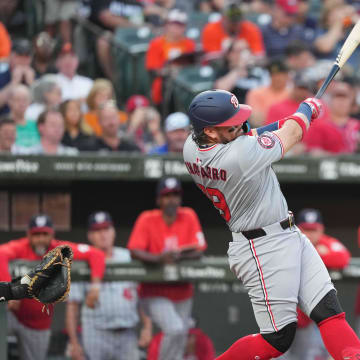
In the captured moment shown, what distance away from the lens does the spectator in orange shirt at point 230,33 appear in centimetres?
1006

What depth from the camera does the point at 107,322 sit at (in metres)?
6.64

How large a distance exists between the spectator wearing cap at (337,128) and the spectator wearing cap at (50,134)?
7.08 feet

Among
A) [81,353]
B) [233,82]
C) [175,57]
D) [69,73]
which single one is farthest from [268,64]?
[81,353]

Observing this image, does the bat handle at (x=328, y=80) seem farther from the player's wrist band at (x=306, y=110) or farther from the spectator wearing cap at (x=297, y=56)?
the spectator wearing cap at (x=297, y=56)

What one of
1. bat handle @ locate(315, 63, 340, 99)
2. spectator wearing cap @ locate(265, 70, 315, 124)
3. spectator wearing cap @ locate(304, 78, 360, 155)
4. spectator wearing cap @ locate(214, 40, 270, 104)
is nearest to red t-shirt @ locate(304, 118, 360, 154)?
spectator wearing cap @ locate(304, 78, 360, 155)

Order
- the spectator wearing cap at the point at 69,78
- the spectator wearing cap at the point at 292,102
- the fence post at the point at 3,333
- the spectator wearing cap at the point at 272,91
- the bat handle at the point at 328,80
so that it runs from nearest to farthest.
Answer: the bat handle at the point at 328,80 → the fence post at the point at 3,333 → the spectator wearing cap at the point at 292,102 → the spectator wearing cap at the point at 272,91 → the spectator wearing cap at the point at 69,78

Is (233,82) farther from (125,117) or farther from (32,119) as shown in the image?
(32,119)

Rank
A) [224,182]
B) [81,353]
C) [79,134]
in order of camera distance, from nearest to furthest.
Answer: [224,182]
[81,353]
[79,134]

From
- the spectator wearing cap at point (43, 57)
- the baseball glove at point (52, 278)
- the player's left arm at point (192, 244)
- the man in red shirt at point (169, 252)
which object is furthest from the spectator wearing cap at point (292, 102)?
the baseball glove at point (52, 278)

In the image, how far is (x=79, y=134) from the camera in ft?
26.1

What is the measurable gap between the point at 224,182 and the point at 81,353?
7.99 ft

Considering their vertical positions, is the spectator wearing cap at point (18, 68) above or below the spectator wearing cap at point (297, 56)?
below

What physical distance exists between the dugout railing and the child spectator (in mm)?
1593

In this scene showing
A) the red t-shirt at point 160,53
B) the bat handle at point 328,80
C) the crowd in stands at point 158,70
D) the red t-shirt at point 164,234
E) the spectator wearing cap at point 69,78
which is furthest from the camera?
the red t-shirt at point 160,53
